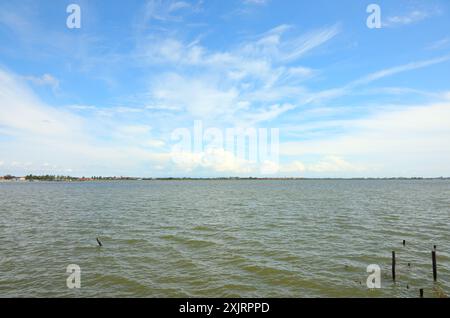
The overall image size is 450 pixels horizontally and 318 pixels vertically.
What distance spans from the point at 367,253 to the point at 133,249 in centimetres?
2147

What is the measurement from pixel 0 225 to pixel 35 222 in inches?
159

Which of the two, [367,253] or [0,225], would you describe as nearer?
[367,253]

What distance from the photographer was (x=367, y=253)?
2462 cm

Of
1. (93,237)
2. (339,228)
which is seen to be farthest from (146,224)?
(339,228)

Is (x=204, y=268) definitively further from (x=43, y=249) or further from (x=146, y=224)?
(x=146, y=224)
